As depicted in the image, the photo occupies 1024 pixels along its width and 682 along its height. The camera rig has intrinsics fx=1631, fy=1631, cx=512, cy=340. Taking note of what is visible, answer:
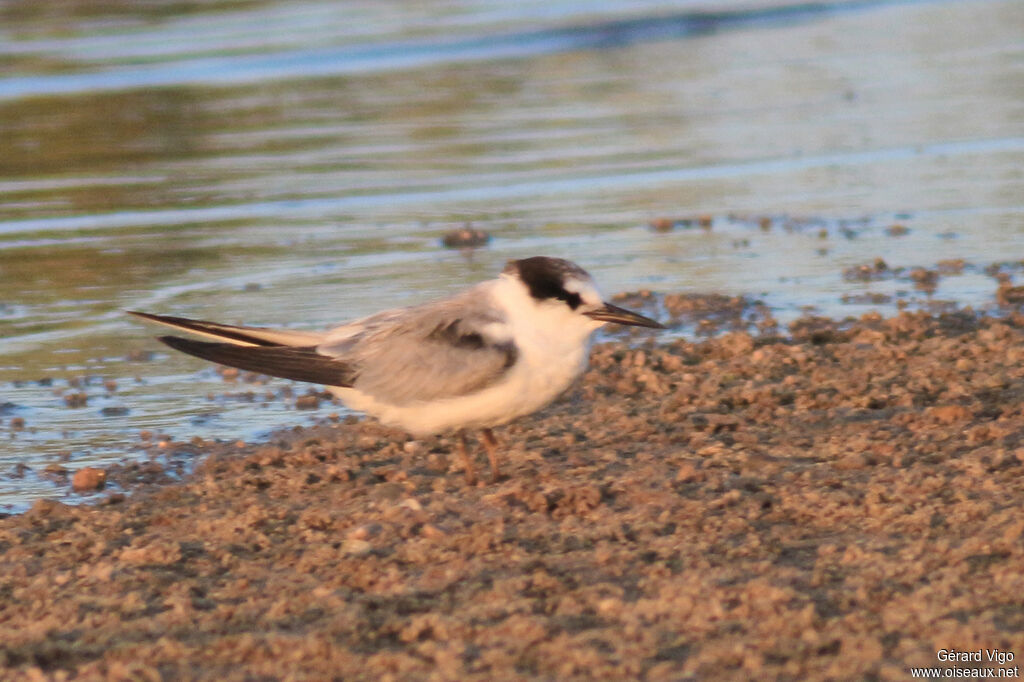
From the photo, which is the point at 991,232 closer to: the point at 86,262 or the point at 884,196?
the point at 884,196

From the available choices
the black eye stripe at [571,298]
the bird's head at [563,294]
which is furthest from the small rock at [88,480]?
the black eye stripe at [571,298]

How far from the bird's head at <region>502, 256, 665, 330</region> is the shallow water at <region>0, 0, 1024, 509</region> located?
1.44 m

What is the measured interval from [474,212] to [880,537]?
17.6 feet

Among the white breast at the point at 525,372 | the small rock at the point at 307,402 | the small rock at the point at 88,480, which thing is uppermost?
the white breast at the point at 525,372

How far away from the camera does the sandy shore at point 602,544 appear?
3414mm

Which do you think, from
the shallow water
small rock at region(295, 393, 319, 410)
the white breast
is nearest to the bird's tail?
the white breast

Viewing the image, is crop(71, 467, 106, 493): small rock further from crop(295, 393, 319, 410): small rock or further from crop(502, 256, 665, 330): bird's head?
crop(502, 256, 665, 330): bird's head

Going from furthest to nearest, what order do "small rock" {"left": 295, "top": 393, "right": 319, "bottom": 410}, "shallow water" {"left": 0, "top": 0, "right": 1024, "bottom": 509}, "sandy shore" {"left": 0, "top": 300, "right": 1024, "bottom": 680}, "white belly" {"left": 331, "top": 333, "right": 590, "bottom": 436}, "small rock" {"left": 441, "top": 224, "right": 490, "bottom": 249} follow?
"small rock" {"left": 441, "top": 224, "right": 490, "bottom": 249} < "shallow water" {"left": 0, "top": 0, "right": 1024, "bottom": 509} < "small rock" {"left": 295, "top": 393, "right": 319, "bottom": 410} < "white belly" {"left": 331, "top": 333, "right": 590, "bottom": 436} < "sandy shore" {"left": 0, "top": 300, "right": 1024, "bottom": 680}

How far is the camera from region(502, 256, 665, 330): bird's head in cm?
475

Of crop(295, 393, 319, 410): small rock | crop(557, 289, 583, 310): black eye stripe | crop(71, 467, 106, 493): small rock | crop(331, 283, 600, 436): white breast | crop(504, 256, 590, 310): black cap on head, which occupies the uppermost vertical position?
crop(504, 256, 590, 310): black cap on head

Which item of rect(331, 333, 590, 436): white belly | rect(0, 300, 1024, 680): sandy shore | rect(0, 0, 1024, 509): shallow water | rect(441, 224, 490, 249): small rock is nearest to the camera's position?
rect(0, 300, 1024, 680): sandy shore

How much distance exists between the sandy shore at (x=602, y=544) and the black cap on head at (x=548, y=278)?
0.56 meters

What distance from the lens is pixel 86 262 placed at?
27.5 feet

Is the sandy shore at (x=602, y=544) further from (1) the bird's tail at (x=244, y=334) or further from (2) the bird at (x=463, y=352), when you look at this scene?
(1) the bird's tail at (x=244, y=334)
